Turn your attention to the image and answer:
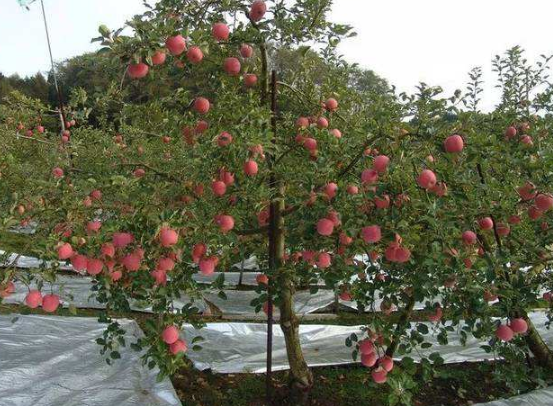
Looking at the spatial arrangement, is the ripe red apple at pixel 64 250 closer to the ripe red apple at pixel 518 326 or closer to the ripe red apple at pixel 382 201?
the ripe red apple at pixel 382 201

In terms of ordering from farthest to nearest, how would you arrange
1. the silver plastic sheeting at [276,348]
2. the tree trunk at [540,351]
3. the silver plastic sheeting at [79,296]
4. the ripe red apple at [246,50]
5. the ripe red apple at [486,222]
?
1. the silver plastic sheeting at [79,296]
2. the silver plastic sheeting at [276,348]
3. the tree trunk at [540,351]
4. the ripe red apple at [246,50]
5. the ripe red apple at [486,222]

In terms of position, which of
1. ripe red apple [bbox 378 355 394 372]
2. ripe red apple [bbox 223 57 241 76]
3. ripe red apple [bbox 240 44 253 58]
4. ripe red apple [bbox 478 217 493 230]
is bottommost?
ripe red apple [bbox 378 355 394 372]

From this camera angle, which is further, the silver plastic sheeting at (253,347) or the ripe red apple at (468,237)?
the silver plastic sheeting at (253,347)

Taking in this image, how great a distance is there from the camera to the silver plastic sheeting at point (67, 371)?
252cm

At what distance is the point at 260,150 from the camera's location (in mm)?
1818

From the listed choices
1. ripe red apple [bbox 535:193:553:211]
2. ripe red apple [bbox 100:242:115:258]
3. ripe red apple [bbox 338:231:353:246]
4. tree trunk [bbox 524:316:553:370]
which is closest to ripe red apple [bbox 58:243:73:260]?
ripe red apple [bbox 100:242:115:258]

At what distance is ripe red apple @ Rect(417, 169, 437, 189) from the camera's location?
162cm

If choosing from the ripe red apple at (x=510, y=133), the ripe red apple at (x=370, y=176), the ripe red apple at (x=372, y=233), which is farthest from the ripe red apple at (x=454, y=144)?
the ripe red apple at (x=510, y=133)

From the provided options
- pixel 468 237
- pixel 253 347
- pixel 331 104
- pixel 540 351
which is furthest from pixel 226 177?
pixel 540 351

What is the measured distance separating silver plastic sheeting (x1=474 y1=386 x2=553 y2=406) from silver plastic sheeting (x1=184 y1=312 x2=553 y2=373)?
0.58 metres

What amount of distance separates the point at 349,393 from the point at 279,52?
6.26 feet

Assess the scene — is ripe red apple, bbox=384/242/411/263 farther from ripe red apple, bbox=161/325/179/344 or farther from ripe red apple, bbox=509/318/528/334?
ripe red apple, bbox=161/325/179/344

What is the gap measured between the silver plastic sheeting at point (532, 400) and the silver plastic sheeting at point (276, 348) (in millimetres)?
576

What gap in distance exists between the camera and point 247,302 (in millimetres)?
4824
